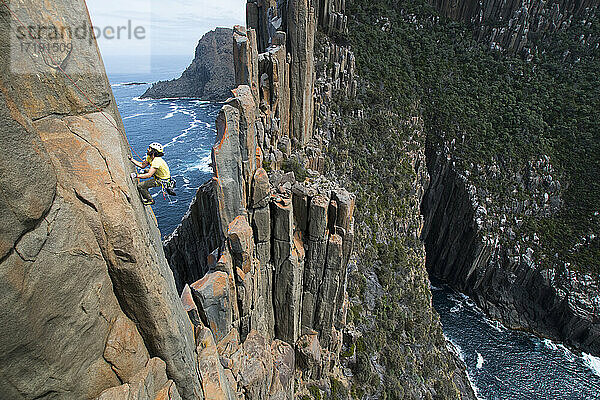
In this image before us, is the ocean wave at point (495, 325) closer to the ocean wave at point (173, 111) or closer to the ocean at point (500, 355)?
the ocean at point (500, 355)

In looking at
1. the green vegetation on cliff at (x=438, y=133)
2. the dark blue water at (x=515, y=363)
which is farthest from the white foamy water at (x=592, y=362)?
the green vegetation on cliff at (x=438, y=133)

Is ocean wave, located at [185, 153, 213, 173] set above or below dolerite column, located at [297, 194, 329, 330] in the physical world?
below

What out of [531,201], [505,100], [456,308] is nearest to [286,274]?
[456,308]

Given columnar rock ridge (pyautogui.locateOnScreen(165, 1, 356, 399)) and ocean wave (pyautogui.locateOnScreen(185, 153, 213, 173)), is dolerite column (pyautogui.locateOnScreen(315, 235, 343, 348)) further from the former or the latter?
ocean wave (pyautogui.locateOnScreen(185, 153, 213, 173))

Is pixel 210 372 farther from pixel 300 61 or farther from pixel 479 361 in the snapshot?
pixel 479 361

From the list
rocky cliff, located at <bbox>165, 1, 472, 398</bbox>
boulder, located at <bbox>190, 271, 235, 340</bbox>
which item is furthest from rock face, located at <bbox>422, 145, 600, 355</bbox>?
boulder, located at <bbox>190, 271, 235, 340</bbox>

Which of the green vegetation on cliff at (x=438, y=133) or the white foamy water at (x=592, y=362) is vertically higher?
the green vegetation on cliff at (x=438, y=133)
